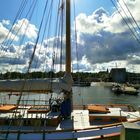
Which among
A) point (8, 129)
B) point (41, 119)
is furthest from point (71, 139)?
point (8, 129)

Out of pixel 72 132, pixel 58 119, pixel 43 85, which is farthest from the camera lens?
pixel 43 85

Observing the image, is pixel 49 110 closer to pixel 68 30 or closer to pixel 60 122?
pixel 60 122

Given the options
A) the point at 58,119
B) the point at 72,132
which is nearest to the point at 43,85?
the point at 58,119

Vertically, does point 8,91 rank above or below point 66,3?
below

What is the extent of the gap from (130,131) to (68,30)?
30.3 ft

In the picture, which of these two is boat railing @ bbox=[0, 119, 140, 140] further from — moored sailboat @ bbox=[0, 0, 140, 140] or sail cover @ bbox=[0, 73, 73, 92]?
sail cover @ bbox=[0, 73, 73, 92]

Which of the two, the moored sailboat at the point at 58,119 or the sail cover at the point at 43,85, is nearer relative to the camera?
the moored sailboat at the point at 58,119

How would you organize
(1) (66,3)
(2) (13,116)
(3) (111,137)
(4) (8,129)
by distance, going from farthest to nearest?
1. (1) (66,3)
2. (2) (13,116)
3. (4) (8,129)
4. (3) (111,137)

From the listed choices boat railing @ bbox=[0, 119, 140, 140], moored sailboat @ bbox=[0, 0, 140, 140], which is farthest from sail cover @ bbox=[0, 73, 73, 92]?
boat railing @ bbox=[0, 119, 140, 140]

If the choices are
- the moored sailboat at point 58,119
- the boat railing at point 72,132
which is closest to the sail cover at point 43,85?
the moored sailboat at point 58,119

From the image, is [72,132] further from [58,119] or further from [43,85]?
[43,85]

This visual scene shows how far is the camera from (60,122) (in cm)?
1400

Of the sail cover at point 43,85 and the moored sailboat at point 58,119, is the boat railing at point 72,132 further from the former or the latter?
the sail cover at point 43,85

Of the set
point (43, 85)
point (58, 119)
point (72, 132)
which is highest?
point (43, 85)
